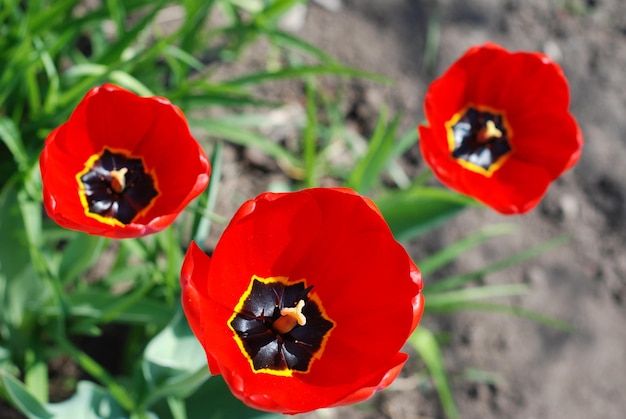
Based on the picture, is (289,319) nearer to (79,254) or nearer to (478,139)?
(79,254)

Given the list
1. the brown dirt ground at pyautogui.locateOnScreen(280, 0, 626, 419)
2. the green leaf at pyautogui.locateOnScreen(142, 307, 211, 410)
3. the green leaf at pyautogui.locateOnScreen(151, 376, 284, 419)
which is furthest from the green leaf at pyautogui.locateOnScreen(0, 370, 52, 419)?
the brown dirt ground at pyautogui.locateOnScreen(280, 0, 626, 419)

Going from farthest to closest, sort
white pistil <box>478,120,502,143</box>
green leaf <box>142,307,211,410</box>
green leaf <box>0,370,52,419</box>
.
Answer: white pistil <box>478,120,502,143</box> → green leaf <box>142,307,211,410</box> → green leaf <box>0,370,52,419</box>

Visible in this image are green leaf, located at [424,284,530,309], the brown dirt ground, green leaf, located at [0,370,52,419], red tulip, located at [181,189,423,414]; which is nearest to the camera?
red tulip, located at [181,189,423,414]

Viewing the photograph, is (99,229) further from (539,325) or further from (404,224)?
(539,325)

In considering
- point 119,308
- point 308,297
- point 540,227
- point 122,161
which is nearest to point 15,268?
point 119,308

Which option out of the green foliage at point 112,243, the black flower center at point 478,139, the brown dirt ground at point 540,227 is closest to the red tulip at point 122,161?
the green foliage at point 112,243

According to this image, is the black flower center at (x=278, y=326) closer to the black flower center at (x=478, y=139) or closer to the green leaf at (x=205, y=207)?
the green leaf at (x=205, y=207)

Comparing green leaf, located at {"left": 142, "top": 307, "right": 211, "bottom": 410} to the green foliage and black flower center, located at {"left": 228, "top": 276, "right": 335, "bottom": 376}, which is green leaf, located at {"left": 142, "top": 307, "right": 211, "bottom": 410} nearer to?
the green foliage

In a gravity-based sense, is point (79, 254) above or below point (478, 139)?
below
